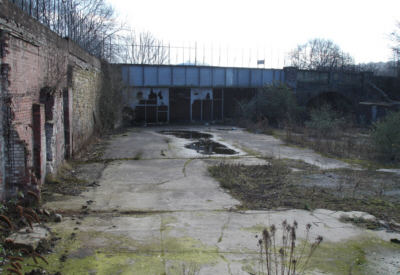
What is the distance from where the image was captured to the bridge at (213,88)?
79.9 feet

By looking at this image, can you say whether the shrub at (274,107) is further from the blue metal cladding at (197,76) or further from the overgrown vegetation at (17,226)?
the overgrown vegetation at (17,226)

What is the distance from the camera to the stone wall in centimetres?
560

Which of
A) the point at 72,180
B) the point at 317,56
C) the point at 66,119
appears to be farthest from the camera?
the point at 317,56

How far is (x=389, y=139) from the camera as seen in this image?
443 inches

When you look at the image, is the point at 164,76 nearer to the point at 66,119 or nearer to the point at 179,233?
the point at 66,119

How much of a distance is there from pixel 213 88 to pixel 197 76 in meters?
1.61

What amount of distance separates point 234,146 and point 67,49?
280 inches

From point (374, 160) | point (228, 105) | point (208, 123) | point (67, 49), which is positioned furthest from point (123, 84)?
point (374, 160)

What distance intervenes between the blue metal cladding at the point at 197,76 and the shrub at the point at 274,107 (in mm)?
1105

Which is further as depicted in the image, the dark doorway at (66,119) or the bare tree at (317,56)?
the bare tree at (317,56)

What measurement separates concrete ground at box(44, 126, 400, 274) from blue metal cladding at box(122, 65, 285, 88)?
16266 mm

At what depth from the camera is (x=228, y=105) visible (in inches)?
1059

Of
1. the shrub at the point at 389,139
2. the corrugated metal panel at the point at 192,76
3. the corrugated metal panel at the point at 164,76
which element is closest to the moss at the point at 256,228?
the shrub at the point at 389,139

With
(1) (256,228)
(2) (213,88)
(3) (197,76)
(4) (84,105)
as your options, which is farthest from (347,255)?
(2) (213,88)
